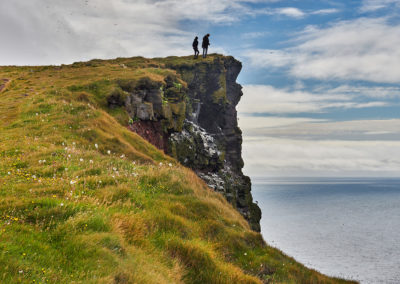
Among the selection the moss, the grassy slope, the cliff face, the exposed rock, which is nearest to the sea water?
the exposed rock

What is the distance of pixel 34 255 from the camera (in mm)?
5090

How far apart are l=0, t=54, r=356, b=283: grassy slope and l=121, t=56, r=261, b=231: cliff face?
1739 centimetres

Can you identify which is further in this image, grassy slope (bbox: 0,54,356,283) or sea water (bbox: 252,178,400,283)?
sea water (bbox: 252,178,400,283)

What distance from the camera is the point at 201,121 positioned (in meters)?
67.6

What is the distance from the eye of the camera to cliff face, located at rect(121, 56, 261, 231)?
34719 millimetres

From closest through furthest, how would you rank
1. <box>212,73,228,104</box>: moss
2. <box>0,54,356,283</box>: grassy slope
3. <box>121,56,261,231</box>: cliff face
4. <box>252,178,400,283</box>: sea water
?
<box>0,54,356,283</box>: grassy slope → <box>121,56,261,231</box>: cliff face → <box>212,73,228,104</box>: moss → <box>252,178,400,283</box>: sea water

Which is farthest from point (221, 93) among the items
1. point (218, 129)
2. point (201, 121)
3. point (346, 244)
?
point (346, 244)

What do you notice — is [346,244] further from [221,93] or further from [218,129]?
[221,93]

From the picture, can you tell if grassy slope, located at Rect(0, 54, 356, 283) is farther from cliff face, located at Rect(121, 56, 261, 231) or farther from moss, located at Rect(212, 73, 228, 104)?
moss, located at Rect(212, 73, 228, 104)

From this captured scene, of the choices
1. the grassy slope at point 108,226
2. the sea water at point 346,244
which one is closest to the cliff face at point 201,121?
the sea water at point 346,244

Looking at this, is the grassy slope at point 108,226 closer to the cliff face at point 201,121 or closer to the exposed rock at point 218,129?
the cliff face at point 201,121

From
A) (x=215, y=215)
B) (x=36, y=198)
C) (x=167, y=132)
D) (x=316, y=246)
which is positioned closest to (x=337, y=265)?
(x=316, y=246)

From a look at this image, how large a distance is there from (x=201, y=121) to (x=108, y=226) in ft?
201

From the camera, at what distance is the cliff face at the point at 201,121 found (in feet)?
114
